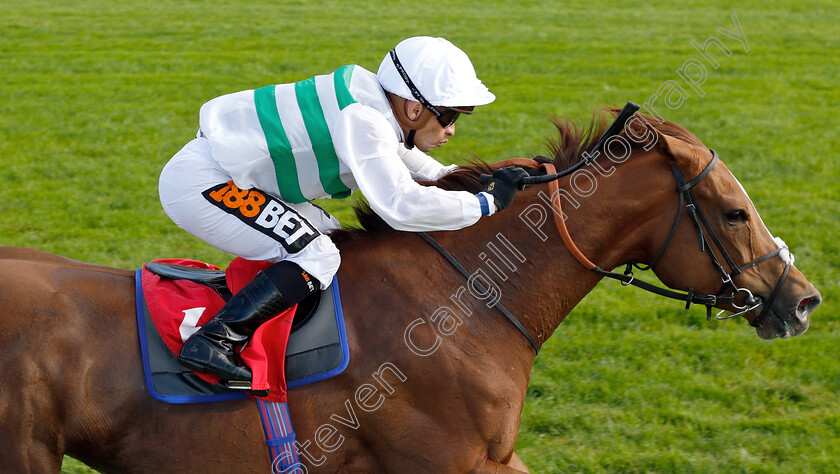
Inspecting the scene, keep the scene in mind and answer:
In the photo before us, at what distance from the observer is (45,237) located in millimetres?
6801

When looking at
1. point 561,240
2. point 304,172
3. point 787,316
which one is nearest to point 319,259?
point 304,172

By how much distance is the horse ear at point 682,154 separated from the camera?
3125 mm

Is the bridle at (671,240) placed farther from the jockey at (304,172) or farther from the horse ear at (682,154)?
the jockey at (304,172)

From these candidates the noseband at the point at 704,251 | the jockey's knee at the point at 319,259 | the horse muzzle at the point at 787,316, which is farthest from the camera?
the horse muzzle at the point at 787,316

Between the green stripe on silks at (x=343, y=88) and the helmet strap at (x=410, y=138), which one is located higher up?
the green stripe on silks at (x=343, y=88)

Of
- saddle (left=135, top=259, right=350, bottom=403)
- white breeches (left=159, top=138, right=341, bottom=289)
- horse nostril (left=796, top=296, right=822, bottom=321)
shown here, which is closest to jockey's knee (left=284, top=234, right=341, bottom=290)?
white breeches (left=159, top=138, right=341, bottom=289)

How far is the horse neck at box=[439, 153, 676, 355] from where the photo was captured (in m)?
3.18

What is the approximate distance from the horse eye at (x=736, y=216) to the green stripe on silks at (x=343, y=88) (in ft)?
4.98

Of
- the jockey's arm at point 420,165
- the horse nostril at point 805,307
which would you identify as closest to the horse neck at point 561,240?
the jockey's arm at point 420,165

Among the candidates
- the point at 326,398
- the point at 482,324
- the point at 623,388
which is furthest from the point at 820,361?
the point at 326,398

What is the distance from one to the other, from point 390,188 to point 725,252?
4.41 ft

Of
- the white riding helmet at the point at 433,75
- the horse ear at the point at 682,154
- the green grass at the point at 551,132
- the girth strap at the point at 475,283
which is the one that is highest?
the white riding helmet at the point at 433,75

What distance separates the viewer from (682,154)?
10.2 ft

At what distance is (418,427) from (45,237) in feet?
16.2
